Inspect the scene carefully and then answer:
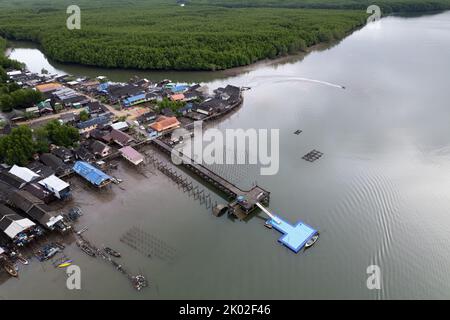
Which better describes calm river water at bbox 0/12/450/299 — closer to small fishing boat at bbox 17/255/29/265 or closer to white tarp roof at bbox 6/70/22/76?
small fishing boat at bbox 17/255/29/265

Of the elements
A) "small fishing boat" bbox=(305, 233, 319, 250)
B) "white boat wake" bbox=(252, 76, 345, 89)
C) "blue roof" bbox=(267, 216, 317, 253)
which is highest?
"white boat wake" bbox=(252, 76, 345, 89)

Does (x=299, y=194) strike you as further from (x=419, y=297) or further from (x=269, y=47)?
(x=269, y=47)

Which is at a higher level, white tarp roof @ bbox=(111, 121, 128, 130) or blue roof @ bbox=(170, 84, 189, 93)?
blue roof @ bbox=(170, 84, 189, 93)

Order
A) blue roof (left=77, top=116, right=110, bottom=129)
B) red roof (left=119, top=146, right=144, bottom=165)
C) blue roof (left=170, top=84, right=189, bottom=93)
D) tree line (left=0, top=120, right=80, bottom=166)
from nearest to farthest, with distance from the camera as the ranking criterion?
tree line (left=0, top=120, right=80, bottom=166)
red roof (left=119, top=146, right=144, bottom=165)
blue roof (left=77, top=116, right=110, bottom=129)
blue roof (left=170, top=84, right=189, bottom=93)

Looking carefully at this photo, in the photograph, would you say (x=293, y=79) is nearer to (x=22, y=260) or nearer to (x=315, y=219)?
(x=315, y=219)

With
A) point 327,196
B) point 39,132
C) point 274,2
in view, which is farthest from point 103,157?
point 274,2

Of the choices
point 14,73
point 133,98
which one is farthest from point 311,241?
point 14,73

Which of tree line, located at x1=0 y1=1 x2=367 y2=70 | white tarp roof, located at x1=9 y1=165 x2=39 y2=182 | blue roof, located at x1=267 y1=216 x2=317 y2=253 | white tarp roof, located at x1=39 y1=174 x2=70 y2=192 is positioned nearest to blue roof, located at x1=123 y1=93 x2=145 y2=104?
tree line, located at x1=0 y1=1 x2=367 y2=70
